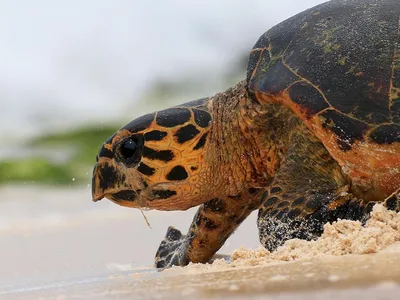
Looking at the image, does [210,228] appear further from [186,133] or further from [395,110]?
[395,110]

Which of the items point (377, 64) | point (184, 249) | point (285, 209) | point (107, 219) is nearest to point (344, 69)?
point (377, 64)

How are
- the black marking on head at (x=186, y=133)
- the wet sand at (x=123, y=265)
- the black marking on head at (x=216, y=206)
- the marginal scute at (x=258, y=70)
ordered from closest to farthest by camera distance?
the wet sand at (x=123, y=265), the marginal scute at (x=258, y=70), the black marking on head at (x=186, y=133), the black marking on head at (x=216, y=206)

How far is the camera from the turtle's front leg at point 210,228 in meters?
3.58

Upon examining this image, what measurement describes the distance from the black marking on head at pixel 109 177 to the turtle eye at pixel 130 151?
7cm

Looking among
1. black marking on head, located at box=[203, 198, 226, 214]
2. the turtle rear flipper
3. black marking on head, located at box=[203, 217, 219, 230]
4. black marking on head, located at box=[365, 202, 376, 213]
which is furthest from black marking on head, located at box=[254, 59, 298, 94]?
black marking on head, located at box=[203, 217, 219, 230]

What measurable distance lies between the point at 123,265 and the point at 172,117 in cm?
108

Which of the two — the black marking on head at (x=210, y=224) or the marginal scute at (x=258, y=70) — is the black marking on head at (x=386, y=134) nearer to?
the marginal scute at (x=258, y=70)

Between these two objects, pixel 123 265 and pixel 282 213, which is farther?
pixel 123 265

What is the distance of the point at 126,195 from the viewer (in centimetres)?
343

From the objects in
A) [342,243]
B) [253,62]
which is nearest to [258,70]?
[253,62]

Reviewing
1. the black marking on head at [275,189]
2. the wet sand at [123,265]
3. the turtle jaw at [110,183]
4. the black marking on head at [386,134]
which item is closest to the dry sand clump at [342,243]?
the wet sand at [123,265]

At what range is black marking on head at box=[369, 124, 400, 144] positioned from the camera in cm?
260

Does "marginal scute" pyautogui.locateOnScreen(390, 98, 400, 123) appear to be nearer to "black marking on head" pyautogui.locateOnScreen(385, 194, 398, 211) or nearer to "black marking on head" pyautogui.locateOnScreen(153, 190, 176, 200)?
"black marking on head" pyautogui.locateOnScreen(385, 194, 398, 211)

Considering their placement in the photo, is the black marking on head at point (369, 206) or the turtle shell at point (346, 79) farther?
the turtle shell at point (346, 79)
